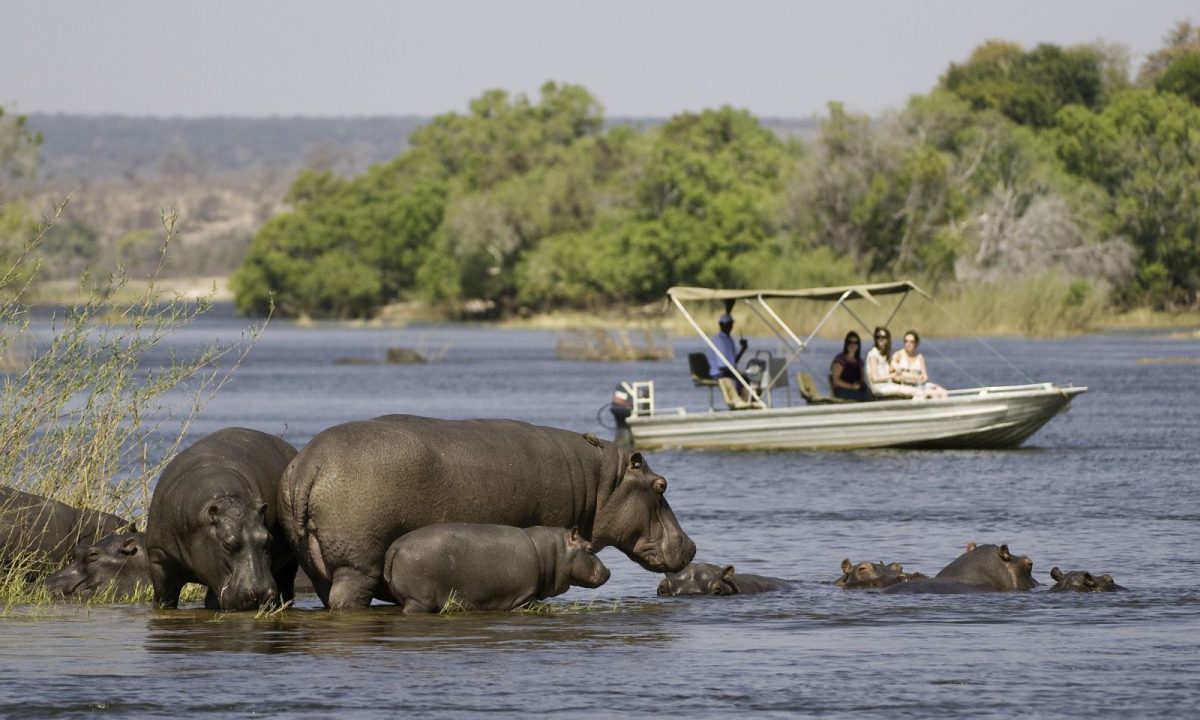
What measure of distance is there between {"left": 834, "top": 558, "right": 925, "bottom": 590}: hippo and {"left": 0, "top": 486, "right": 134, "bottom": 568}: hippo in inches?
190

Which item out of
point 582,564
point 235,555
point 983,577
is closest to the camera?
point 235,555

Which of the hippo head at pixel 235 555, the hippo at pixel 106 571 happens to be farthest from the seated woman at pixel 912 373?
the hippo head at pixel 235 555

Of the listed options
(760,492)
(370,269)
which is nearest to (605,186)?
(370,269)

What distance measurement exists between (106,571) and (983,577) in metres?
5.82

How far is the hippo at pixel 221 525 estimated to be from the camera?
1139 cm

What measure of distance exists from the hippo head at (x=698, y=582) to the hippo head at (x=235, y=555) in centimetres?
298

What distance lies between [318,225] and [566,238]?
33.4 meters

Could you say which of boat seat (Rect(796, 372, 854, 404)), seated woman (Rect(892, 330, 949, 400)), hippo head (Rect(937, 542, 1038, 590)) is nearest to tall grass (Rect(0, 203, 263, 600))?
hippo head (Rect(937, 542, 1038, 590))

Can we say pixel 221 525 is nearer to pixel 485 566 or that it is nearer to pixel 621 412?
pixel 485 566

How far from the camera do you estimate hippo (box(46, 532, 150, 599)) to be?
1318 cm

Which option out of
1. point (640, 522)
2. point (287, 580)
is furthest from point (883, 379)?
point (287, 580)

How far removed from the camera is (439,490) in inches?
471

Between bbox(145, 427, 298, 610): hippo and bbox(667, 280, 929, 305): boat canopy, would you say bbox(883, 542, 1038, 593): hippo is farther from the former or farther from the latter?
bbox(667, 280, 929, 305): boat canopy

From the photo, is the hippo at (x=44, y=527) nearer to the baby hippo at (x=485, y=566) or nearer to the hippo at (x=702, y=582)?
the baby hippo at (x=485, y=566)
